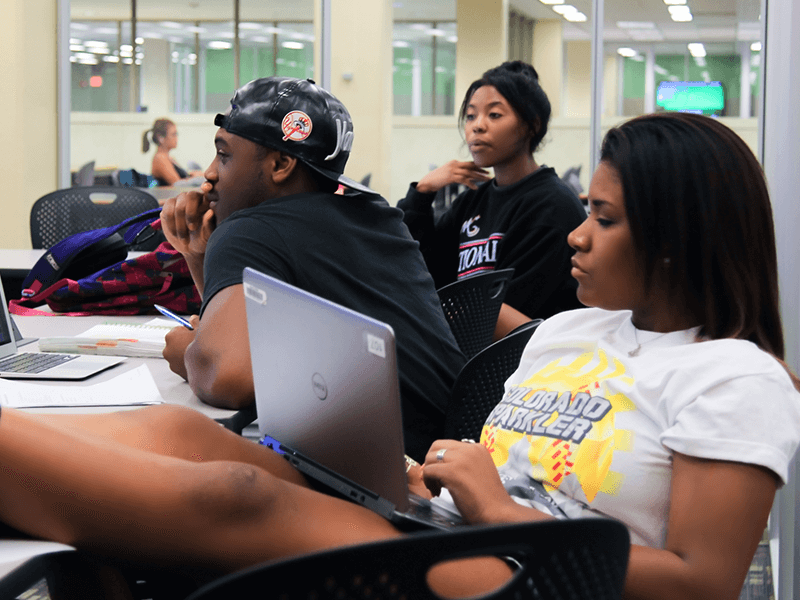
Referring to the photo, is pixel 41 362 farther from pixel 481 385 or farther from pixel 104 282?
pixel 481 385

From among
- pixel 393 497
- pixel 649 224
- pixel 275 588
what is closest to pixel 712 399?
pixel 649 224

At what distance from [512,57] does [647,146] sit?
16.6 feet

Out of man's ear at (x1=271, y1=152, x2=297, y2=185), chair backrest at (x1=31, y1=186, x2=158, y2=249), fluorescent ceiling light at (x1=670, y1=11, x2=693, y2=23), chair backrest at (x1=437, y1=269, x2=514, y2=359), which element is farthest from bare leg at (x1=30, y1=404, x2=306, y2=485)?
fluorescent ceiling light at (x1=670, y1=11, x2=693, y2=23)

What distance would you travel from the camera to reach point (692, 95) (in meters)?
5.61

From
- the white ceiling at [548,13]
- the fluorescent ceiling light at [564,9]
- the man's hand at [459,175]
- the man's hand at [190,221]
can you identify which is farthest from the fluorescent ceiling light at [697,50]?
the man's hand at [190,221]

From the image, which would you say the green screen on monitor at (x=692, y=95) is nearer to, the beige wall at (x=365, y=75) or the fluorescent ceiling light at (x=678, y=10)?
the fluorescent ceiling light at (x=678, y=10)

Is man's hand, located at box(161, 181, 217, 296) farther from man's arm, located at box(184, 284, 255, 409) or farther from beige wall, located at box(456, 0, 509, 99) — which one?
beige wall, located at box(456, 0, 509, 99)

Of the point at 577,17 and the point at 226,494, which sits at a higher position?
the point at 577,17

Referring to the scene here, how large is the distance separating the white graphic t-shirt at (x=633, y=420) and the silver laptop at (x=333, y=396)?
0.47ft

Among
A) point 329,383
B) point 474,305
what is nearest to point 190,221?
point 474,305

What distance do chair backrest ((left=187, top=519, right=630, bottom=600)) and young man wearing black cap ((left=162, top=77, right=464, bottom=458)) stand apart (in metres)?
1.00

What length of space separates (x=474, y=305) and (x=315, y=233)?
2.22ft

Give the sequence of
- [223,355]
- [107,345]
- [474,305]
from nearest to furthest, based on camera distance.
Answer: [223,355] → [107,345] → [474,305]

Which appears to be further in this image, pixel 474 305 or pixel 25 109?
pixel 25 109
